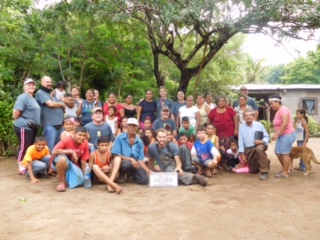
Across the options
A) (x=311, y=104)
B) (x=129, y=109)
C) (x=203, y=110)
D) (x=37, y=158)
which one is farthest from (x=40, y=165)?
(x=311, y=104)

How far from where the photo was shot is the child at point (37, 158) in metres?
6.14

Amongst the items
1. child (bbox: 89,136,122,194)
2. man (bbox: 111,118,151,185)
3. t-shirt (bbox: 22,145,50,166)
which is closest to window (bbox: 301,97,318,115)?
man (bbox: 111,118,151,185)

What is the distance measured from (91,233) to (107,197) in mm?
1496

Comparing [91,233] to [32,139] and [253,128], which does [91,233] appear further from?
[253,128]

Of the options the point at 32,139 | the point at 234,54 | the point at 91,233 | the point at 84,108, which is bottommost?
the point at 91,233

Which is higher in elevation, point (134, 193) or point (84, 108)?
point (84, 108)

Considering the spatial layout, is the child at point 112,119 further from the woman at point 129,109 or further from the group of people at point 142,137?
the woman at point 129,109

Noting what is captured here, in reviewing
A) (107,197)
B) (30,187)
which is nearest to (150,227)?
(107,197)

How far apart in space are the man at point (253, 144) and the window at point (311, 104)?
16.1 m

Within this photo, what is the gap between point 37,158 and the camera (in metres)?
6.29

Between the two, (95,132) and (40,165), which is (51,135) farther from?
(95,132)

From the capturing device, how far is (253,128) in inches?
271

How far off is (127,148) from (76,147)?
0.85 meters

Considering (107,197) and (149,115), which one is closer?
(107,197)
